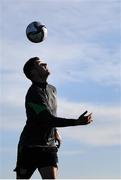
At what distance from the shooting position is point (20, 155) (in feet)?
37.6

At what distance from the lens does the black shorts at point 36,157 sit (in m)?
11.3

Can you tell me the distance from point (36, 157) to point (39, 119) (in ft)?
2.44

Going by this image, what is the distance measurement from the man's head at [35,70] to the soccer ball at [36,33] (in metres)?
1.47

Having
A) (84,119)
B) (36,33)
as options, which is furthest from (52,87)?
(36,33)

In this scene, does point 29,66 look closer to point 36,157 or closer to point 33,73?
point 33,73

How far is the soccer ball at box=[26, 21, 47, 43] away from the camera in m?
13.3

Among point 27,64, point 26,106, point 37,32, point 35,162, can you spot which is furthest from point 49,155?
point 37,32

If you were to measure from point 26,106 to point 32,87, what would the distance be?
393 millimetres

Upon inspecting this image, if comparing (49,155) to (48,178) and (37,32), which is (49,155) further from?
(37,32)

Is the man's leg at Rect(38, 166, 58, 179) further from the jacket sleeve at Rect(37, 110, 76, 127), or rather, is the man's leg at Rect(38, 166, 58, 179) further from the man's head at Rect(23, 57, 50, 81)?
the man's head at Rect(23, 57, 50, 81)

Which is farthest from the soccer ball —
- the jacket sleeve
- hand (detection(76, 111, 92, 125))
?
hand (detection(76, 111, 92, 125))

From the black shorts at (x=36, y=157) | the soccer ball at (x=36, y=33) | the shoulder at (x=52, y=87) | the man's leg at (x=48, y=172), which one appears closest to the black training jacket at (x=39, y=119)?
the black shorts at (x=36, y=157)

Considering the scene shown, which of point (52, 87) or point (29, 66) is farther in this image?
point (52, 87)

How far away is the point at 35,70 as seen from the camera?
11750 mm
